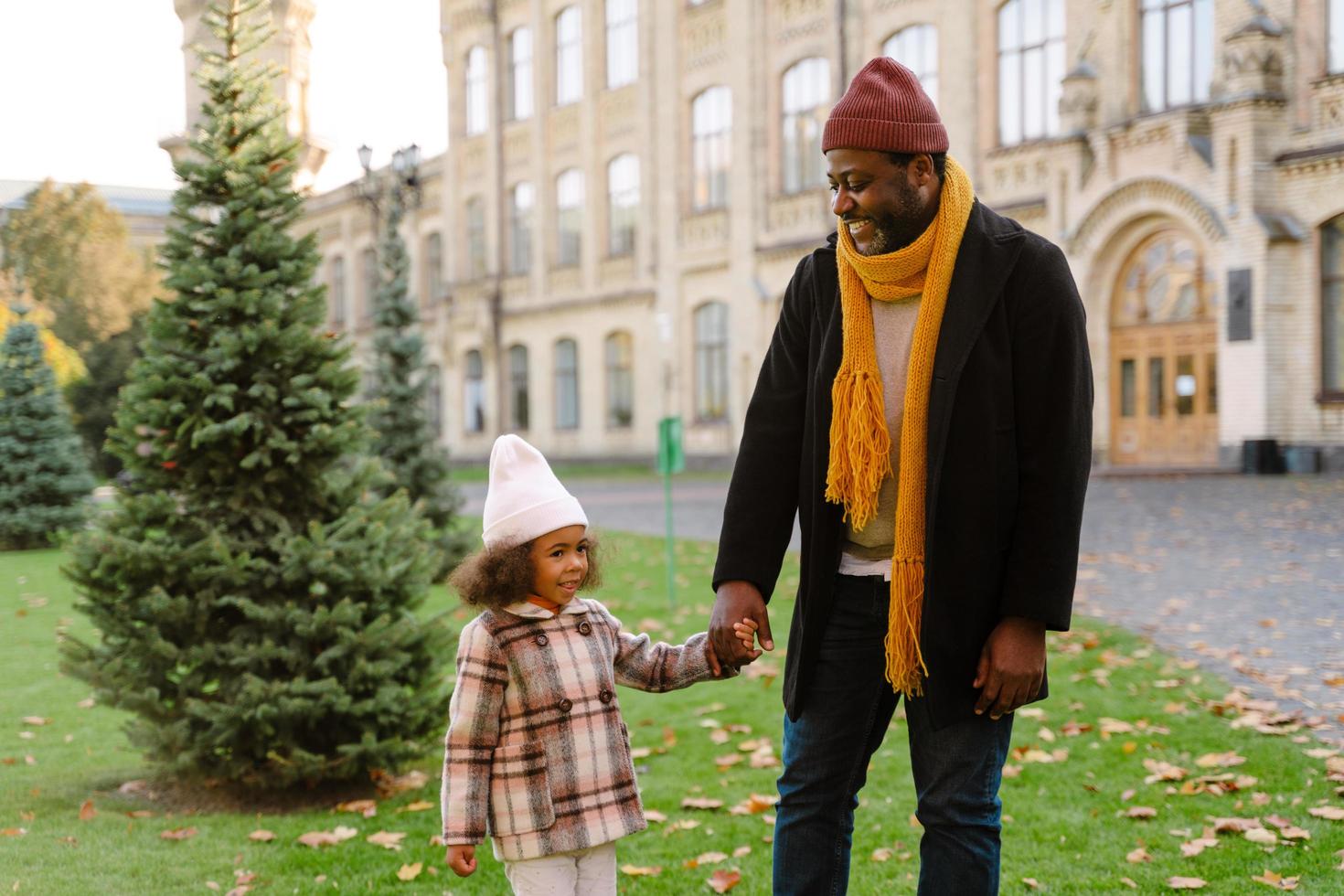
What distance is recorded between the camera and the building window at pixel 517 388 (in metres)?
41.6

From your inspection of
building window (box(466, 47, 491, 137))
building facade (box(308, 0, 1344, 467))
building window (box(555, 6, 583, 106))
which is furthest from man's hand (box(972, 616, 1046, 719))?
building window (box(466, 47, 491, 137))

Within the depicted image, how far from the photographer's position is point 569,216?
39.5 metres

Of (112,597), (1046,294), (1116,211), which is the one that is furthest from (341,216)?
(1046,294)

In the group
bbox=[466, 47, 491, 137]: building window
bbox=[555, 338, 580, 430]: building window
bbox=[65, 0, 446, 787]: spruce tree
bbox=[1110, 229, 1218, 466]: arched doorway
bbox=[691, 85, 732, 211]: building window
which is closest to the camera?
bbox=[65, 0, 446, 787]: spruce tree

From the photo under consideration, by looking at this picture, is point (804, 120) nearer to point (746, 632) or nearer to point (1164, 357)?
point (1164, 357)

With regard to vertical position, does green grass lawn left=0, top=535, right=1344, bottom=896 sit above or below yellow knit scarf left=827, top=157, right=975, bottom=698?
below

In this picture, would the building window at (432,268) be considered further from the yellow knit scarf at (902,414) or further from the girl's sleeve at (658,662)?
the yellow knit scarf at (902,414)

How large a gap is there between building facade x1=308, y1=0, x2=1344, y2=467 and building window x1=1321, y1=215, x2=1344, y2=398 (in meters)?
0.04

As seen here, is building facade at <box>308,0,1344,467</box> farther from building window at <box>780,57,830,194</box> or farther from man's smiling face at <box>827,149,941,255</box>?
man's smiling face at <box>827,149,941,255</box>

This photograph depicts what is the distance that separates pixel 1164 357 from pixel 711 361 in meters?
12.6

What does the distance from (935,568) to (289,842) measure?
357 cm

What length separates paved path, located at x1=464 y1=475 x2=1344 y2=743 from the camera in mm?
8375

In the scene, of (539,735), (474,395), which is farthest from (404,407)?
(474,395)

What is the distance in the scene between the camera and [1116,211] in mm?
24016
